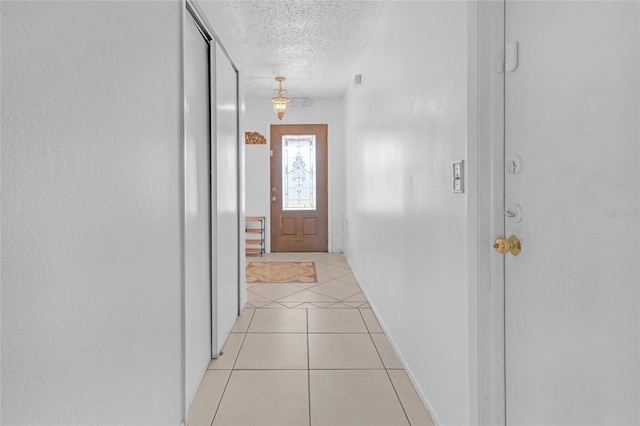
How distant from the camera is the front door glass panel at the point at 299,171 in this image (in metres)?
6.32

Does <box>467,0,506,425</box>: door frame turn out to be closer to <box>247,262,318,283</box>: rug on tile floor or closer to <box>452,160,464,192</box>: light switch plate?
<box>452,160,464,192</box>: light switch plate

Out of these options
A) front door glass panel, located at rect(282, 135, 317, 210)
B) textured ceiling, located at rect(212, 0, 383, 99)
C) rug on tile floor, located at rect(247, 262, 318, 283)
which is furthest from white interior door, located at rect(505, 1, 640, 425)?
front door glass panel, located at rect(282, 135, 317, 210)

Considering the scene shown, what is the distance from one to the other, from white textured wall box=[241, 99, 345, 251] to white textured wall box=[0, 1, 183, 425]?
479 cm

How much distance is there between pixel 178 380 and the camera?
1.62 metres

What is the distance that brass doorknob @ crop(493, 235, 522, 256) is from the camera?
1150 millimetres

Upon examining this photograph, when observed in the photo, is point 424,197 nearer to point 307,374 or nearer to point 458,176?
point 458,176

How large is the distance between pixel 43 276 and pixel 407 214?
175 cm

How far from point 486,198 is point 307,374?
1504 millimetres

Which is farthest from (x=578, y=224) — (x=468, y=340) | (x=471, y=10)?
(x=471, y=10)

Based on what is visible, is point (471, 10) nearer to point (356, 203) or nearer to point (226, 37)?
point (226, 37)

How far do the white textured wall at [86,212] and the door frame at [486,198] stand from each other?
115cm

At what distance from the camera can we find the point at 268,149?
6305mm

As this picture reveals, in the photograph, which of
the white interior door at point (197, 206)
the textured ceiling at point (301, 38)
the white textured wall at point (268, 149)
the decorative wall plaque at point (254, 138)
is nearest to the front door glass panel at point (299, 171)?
the white textured wall at point (268, 149)

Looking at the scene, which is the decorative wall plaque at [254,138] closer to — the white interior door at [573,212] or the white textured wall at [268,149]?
the white textured wall at [268,149]
